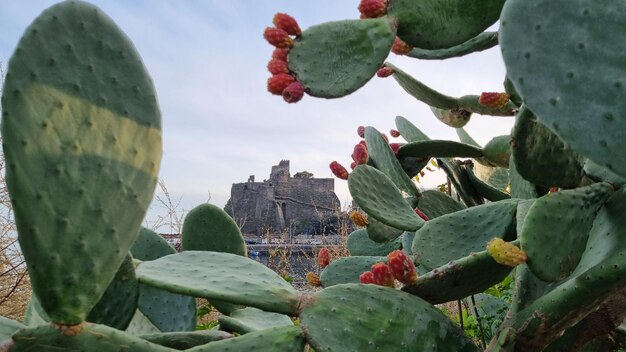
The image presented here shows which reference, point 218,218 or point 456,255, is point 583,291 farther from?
point 218,218

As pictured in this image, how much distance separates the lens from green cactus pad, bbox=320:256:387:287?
1.98 meters

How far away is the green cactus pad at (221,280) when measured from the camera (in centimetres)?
123

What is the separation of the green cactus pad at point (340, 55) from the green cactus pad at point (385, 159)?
93 centimetres

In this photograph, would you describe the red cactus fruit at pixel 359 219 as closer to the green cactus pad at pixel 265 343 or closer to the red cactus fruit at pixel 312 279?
the red cactus fruit at pixel 312 279

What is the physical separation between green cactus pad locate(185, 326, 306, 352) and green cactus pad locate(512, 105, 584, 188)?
0.57 m

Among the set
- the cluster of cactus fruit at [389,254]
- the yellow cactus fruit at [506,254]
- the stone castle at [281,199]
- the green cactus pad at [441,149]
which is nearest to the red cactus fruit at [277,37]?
the cluster of cactus fruit at [389,254]

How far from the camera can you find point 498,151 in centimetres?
228

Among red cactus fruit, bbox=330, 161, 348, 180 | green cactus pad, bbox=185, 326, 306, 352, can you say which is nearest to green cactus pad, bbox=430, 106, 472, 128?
red cactus fruit, bbox=330, 161, 348, 180

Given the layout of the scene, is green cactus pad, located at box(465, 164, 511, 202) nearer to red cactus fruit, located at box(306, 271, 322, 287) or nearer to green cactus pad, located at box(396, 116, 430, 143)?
green cactus pad, located at box(396, 116, 430, 143)

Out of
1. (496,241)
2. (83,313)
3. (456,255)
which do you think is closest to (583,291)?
(496,241)

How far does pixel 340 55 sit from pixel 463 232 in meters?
0.59

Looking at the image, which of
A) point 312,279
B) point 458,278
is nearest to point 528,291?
point 458,278

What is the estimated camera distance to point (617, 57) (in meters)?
0.88

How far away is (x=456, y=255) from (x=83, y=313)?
95 cm
